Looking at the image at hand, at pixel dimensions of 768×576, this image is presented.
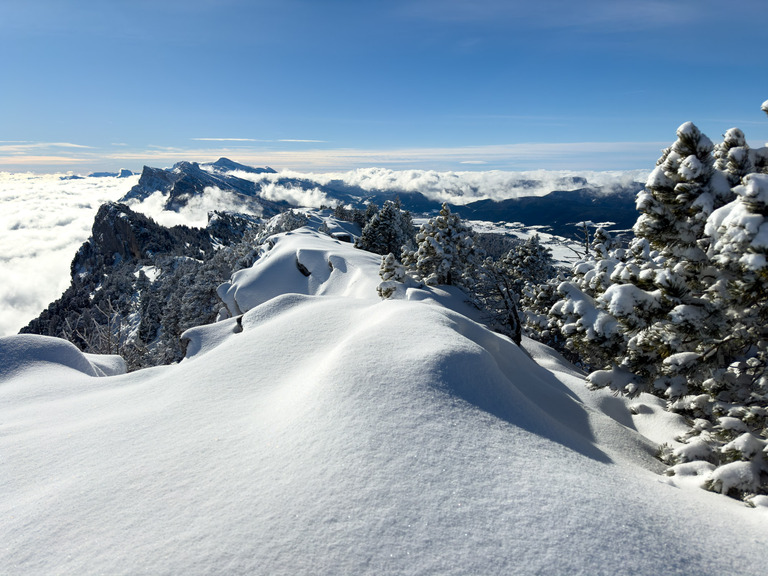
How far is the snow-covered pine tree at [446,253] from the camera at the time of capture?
32.5 metres

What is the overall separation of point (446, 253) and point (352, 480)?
28596mm

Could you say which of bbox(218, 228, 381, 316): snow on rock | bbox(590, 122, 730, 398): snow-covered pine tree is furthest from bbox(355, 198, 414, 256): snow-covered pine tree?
bbox(590, 122, 730, 398): snow-covered pine tree

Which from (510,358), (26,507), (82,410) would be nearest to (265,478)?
(26,507)

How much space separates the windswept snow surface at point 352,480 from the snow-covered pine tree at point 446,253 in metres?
23.1

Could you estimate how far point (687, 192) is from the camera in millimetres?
7238

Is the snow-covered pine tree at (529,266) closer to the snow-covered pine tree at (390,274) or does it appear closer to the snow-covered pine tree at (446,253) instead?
the snow-covered pine tree at (446,253)

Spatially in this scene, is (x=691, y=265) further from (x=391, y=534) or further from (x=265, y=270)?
(x=265, y=270)

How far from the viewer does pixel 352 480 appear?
4.98 metres

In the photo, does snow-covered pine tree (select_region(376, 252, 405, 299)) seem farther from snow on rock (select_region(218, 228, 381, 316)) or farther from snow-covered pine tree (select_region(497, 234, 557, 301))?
snow-covered pine tree (select_region(497, 234, 557, 301))

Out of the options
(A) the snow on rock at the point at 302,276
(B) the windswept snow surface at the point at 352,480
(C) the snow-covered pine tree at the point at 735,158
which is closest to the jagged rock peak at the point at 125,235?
→ (A) the snow on rock at the point at 302,276

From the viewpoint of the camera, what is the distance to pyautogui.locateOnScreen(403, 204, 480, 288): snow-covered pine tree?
32.5 m

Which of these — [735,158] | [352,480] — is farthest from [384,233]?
[352,480]

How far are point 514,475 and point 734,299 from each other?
4.96 m

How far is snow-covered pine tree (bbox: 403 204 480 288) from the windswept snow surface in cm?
2308
